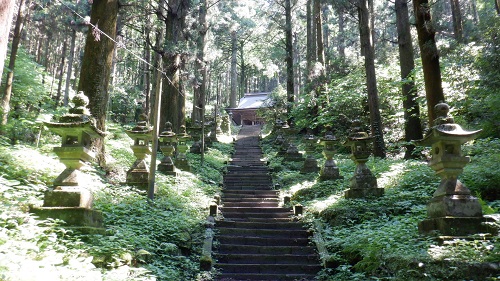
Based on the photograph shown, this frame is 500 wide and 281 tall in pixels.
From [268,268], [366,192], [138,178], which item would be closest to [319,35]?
[366,192]

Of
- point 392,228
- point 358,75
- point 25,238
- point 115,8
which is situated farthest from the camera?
point 358,75

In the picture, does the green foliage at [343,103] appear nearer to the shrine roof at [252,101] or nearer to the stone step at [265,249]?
the stone step at [265,249]

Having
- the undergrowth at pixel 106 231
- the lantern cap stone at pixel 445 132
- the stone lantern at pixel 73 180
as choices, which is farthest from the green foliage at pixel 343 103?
the stone lantern at pixel 73 180

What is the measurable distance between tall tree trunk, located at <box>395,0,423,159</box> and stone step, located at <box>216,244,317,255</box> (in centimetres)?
626

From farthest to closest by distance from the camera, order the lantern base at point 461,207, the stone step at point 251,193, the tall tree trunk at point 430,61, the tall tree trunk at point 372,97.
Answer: the tall tree trunk at point 372,97, the stone step at point 251,193, the tall tree trunk at point 430,61, the lantern base at point 461,207

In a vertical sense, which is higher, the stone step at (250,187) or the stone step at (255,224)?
the stone step at (250,187)

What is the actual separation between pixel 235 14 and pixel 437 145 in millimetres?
28122

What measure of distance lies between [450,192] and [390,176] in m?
4.27

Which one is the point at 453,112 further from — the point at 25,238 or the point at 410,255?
the point at 25,238

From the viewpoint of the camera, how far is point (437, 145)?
563 cm

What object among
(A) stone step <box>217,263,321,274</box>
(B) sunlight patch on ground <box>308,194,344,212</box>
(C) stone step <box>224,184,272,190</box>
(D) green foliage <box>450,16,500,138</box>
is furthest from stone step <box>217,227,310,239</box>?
(D) green foliage <box>450,16,500,138</box>

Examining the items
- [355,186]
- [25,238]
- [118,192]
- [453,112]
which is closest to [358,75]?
[453,112]

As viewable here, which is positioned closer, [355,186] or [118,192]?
[118,192]

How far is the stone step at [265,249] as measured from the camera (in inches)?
285
